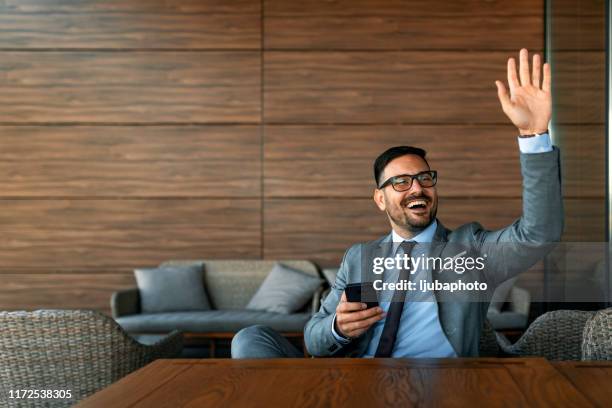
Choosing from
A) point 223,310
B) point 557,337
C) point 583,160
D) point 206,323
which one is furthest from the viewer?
point 223,310

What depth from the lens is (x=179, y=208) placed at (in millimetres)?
5797

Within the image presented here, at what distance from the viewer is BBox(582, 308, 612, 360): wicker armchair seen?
1877mm

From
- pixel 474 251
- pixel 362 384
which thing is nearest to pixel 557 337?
pixel 474 251

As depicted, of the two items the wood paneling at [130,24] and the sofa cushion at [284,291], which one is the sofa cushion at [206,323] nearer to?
the sofa cushion at [284,291]

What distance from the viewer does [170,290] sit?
5.43 meters

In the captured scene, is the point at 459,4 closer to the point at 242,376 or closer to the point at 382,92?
the point at 382,92

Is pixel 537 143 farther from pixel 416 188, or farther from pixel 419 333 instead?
pixel 419 333

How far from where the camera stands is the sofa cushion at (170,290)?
5.43 metres

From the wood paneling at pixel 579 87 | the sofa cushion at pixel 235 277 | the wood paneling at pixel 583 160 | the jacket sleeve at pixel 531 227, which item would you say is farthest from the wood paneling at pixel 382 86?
the jacket sleeve at pixel 531 227

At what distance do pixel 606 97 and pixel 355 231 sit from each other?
90.4 inches

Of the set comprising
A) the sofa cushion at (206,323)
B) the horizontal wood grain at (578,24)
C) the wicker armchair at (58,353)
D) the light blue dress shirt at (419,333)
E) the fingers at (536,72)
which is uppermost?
the horizontal wood grain at (578,24)

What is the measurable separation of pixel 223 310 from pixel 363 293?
3810 mm

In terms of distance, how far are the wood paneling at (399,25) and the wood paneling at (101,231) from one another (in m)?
1.37

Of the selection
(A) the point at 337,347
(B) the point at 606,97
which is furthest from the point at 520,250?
(B) the point at 606,97
